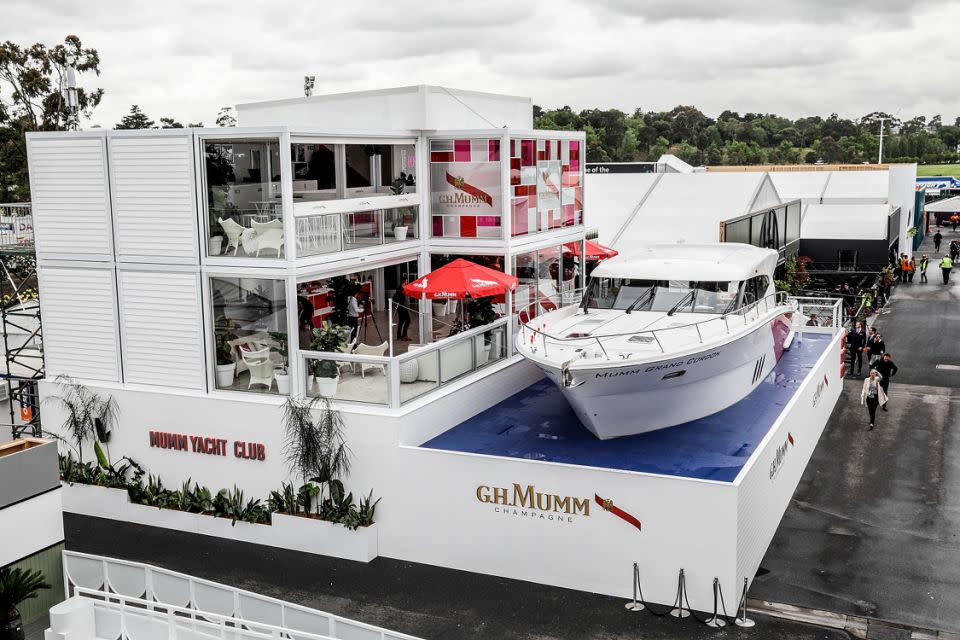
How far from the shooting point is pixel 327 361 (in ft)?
50.7

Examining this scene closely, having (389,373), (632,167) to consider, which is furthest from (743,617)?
(632,167)

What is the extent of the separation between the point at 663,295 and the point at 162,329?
29.5 ft

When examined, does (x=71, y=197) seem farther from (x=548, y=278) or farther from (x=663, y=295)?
(x=663, y=295)

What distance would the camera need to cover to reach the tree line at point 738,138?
108438mm

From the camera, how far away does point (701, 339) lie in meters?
16.0

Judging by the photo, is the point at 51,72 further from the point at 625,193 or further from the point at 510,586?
the point at 510,586

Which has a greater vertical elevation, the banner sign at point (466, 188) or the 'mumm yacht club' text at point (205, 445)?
the banner sign at point (466, 188)

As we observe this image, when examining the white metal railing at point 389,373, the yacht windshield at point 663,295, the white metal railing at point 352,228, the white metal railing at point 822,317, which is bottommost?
the white metal railing at point 822,317

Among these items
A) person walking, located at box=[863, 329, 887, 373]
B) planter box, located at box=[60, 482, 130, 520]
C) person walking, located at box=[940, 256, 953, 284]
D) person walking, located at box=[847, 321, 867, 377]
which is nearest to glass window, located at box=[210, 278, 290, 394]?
planter box, located at box=[60, 482, 130, 520]

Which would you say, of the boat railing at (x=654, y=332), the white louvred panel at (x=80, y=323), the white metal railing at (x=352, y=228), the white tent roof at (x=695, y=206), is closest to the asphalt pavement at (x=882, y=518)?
the boat railing at (x=654, y=332)

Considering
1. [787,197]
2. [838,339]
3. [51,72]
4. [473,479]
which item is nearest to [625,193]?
[787,197]

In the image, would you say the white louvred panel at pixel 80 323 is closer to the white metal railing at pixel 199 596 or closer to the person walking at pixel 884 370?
the white metal railing at pixel 199 596

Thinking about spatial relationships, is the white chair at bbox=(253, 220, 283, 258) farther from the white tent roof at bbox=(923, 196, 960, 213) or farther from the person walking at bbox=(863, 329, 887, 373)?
the white tent roof at bbox=(923, 196, 960, 213)

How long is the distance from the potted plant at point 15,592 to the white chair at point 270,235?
5.77m
